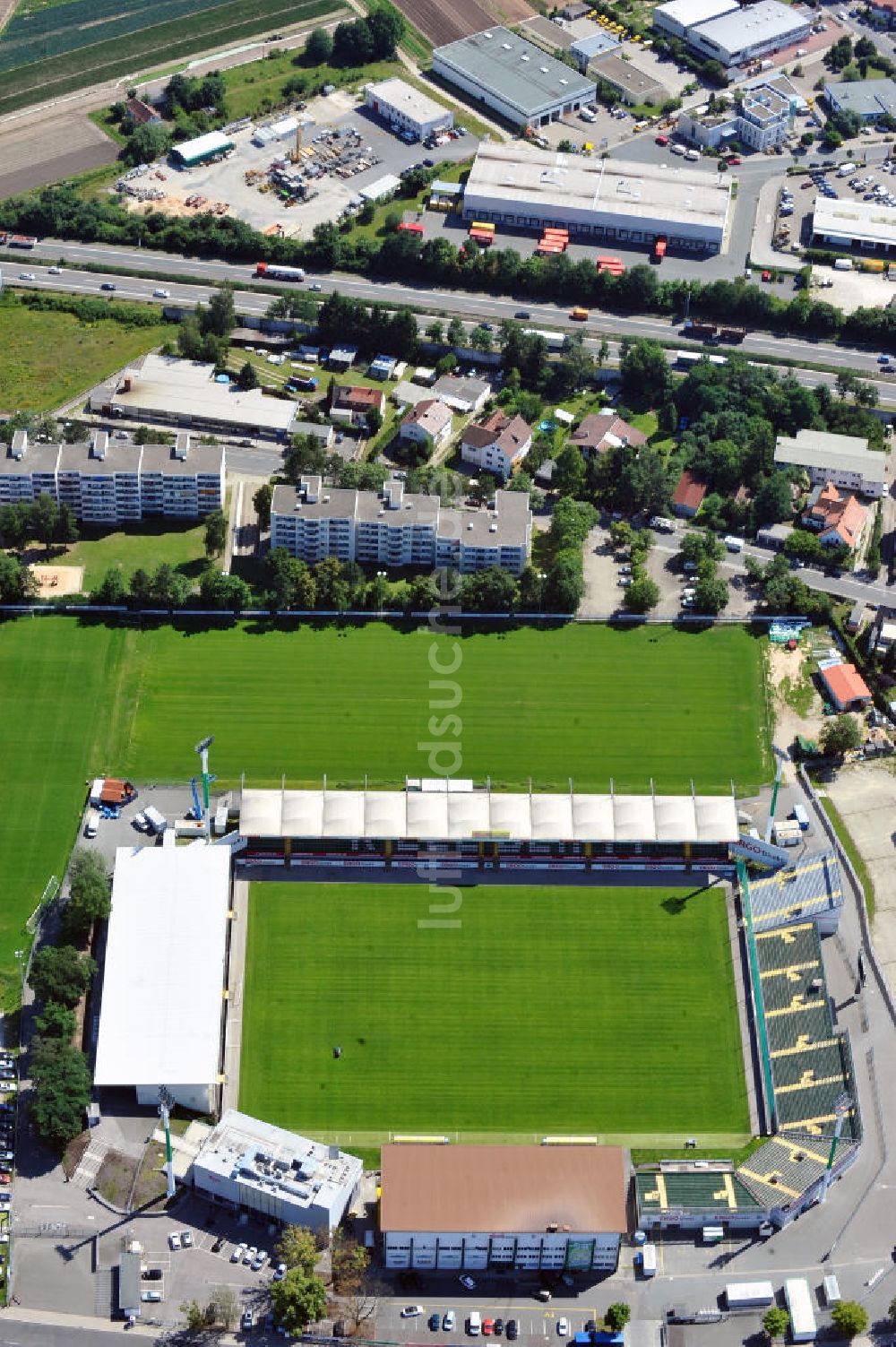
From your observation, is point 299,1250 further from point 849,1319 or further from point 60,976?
point 849,1319

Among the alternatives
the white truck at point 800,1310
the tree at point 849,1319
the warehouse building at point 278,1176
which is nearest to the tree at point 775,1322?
the white truck at point 800,1310

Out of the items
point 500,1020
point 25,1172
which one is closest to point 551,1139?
point 500,1020

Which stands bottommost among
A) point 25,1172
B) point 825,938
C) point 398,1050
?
point 25,1172

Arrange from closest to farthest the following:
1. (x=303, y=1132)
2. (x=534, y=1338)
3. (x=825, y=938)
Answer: (x=534, y=1338) < (x=303, y=1132) < (x=825, y=938)

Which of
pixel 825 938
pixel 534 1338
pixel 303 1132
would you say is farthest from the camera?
pixel 825 938

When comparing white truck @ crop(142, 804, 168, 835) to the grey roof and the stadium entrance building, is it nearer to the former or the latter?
the stadium entrance building

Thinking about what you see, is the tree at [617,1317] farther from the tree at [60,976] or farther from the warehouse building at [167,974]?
the tree at [60,976]

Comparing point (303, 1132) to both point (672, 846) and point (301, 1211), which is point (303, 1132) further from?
point (672, 846)

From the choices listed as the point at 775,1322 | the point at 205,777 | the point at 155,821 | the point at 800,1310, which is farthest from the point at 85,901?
the point at 800,1310
